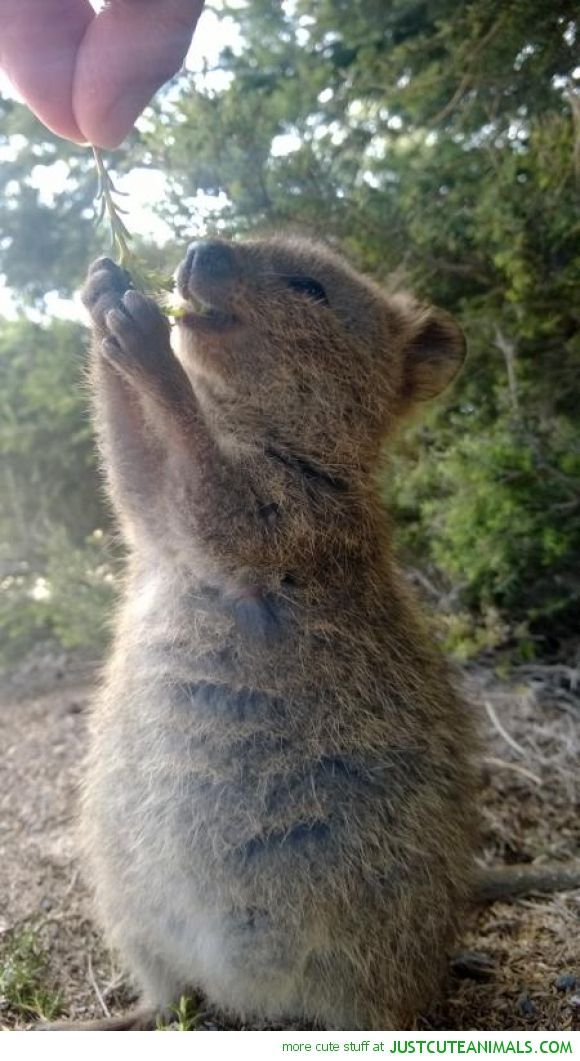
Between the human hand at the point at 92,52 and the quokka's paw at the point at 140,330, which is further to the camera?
the quokka's paw at the point at 140,330

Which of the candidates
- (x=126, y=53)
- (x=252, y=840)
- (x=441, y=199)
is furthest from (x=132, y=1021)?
(x=441, y=199)

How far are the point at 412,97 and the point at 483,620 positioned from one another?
2.49 metres

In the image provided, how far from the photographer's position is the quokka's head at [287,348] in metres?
2.53

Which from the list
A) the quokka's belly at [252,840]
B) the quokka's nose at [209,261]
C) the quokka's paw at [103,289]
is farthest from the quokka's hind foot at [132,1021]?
the quokka's nose at [209,261]

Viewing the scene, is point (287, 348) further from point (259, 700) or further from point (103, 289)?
point (259, 700)

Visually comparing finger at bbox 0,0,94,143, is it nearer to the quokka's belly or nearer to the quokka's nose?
the quokka's nose

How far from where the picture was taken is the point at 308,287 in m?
2.75

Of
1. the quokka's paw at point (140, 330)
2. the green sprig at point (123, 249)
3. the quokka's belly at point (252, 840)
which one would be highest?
the green sprig at point (123, 249)

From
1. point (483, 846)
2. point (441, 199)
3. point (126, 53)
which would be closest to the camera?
point (126, 53)

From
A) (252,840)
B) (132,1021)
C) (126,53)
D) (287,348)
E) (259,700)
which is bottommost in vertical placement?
(132,1021)

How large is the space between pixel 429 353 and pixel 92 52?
1450mm

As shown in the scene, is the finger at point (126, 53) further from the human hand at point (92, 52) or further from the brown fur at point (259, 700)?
the brown fur at point (259, 700)

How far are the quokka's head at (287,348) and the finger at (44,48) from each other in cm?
51

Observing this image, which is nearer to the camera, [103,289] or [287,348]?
[103,289]
